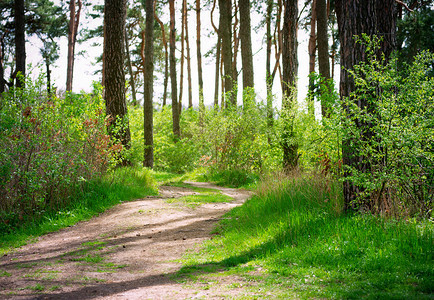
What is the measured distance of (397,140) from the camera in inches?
168

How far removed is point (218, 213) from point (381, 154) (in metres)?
3.67

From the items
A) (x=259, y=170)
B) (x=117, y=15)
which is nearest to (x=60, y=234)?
(x=117, y=15)

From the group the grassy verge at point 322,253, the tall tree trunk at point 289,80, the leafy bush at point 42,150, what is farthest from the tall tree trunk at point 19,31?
the grassy verge at point 322,253

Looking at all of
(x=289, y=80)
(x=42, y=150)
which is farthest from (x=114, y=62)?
(x=289, y=80)

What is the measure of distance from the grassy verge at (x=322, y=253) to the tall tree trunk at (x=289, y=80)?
464 centimetres

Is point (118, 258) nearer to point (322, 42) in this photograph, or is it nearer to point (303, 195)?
point (303, 195)

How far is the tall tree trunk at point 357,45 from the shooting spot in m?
4.77

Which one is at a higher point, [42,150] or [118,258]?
[42,150]

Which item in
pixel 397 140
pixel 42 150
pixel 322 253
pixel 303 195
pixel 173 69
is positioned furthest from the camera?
pixel 173 69

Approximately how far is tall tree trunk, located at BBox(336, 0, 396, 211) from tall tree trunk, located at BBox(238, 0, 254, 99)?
8.67 meters

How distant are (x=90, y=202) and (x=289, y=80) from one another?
7095mm

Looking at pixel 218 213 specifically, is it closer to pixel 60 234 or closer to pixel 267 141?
pixel 60 234

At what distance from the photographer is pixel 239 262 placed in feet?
13.9

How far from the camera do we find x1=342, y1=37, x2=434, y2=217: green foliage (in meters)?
4.20
